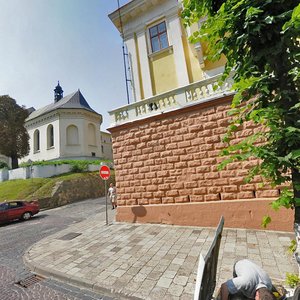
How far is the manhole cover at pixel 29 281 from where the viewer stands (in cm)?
449

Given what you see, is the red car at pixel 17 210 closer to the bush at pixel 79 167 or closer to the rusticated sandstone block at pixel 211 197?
the bush at pixel 79 167

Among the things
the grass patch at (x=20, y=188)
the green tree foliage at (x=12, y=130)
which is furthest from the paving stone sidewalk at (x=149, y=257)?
the green tree foliage at (x=12, y=130)

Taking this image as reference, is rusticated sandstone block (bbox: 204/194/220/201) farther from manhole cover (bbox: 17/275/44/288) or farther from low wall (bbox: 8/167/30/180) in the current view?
low wall (bbox: 8/167/30/180)

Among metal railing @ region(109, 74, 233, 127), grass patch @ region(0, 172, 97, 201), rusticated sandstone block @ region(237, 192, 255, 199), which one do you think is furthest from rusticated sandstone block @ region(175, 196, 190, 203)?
grass patch @ region(0, 172, 97, 201)

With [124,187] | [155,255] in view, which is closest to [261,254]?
[155,255]

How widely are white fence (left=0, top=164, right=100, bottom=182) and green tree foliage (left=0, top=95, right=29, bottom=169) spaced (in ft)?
10.3

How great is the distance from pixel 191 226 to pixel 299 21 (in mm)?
6597

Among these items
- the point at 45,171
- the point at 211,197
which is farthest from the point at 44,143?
the point at 211,197

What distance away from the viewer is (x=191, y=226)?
7250mm

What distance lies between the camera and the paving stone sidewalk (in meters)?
3.85

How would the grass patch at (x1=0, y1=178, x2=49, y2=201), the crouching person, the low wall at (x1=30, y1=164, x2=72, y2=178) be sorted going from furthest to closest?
the low wall at (x1=30, y1=164, x2=72, y2=178) → the grass patch at (x1=0, y1=178, x2=49, y2=201) → the crouching person

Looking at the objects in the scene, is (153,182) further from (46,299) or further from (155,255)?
(46,299)

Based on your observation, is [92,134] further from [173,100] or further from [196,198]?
[196,198]

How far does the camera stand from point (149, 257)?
507 centimetres
